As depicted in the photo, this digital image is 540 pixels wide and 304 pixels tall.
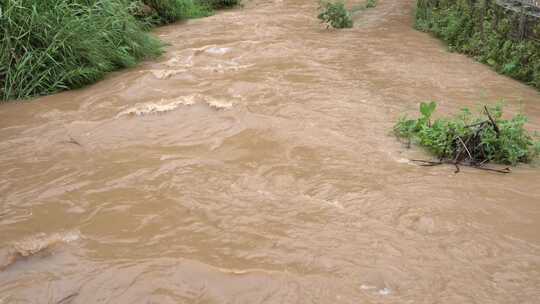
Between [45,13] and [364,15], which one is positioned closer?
[45,13]

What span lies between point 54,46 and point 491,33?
6358 millimetres

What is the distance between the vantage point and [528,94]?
6.56 meters

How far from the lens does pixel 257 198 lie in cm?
392

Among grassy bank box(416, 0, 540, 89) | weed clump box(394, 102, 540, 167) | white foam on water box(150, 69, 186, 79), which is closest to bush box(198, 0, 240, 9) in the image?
grassy bank box(416, 0, 540, 89)

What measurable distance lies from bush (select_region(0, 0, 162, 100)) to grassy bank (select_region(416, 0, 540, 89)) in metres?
5.42

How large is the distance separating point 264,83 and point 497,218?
3.83 meters

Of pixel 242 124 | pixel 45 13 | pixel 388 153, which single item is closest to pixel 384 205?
pixel 388 153

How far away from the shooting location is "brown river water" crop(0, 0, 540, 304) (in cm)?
299

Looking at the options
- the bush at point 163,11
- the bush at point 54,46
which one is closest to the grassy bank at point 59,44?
the bush at point 54,46

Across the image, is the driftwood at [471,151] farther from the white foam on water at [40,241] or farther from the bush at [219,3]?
the bush at [219,3]

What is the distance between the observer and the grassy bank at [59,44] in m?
6.71

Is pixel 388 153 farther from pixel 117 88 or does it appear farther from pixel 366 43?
pixel 366 43

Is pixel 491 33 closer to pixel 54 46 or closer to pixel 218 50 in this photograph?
pixel 218 50

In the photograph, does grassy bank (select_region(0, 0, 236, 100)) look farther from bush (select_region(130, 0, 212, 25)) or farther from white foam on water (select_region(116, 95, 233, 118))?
bush (select_region(130, 0, 212, 25))
